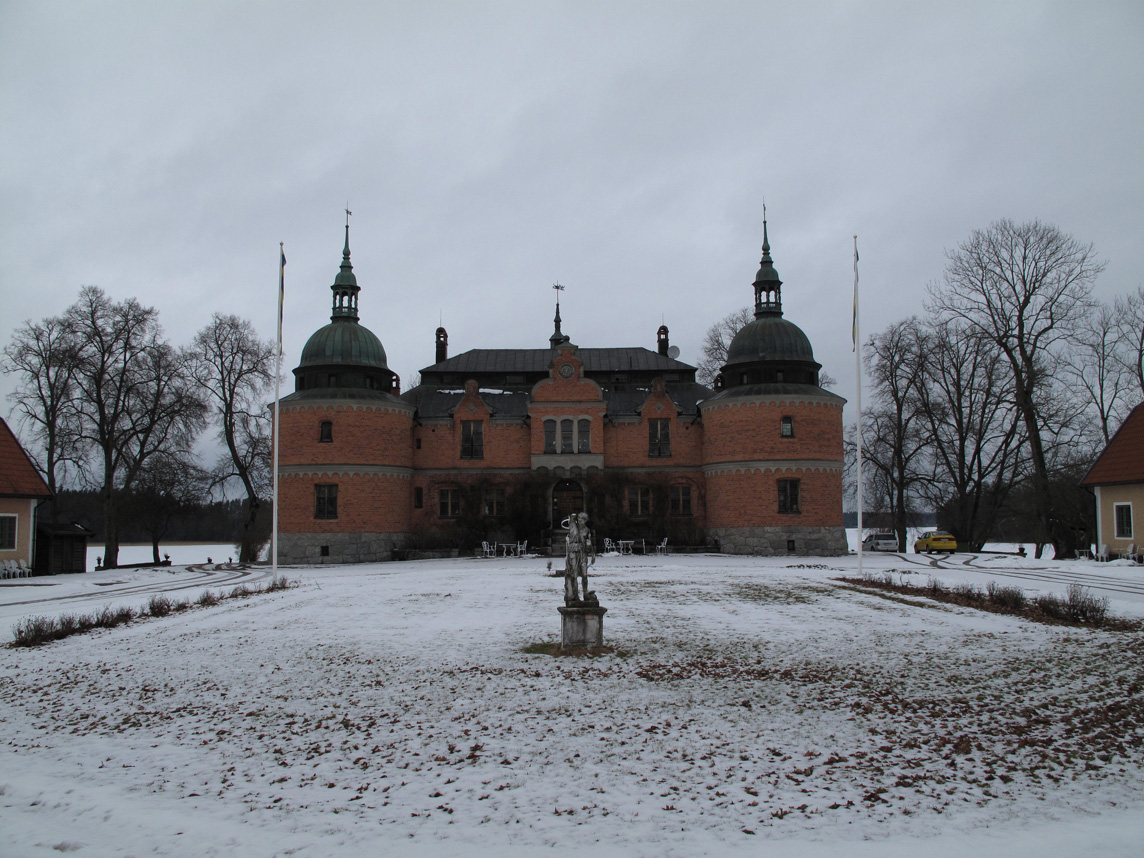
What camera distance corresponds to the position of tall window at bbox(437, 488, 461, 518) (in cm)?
3953

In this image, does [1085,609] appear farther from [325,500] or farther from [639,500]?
[325,500]

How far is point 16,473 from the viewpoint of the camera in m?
27.9

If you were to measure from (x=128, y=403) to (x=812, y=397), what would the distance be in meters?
30.3

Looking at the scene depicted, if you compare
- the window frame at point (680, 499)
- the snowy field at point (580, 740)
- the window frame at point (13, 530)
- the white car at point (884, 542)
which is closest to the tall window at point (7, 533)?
the window frame at point (13, 530)

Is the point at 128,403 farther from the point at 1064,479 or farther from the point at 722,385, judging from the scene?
the point at 1064,479

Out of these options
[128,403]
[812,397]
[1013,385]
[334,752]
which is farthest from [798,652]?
[128,403]

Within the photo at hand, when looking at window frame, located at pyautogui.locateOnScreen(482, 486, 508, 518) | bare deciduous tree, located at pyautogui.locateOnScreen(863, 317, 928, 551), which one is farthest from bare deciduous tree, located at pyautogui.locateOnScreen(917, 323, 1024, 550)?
window frame, located at pyautogui.locateOnScreen(482, 486, 508, 518)

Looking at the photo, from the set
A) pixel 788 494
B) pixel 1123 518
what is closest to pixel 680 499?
pixel 788 494

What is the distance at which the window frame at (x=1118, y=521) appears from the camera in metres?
28.0

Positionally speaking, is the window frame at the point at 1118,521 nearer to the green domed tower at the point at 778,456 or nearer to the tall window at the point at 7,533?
the green domed tower at the point at 778,456

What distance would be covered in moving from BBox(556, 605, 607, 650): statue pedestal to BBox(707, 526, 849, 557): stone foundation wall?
85.6 feet

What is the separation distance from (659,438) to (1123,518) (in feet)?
63.5

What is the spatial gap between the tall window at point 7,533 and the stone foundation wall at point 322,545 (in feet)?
34.5

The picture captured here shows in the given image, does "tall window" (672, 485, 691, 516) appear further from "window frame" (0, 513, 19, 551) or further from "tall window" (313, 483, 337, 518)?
"window frame" (0, 513, 19, 551)
